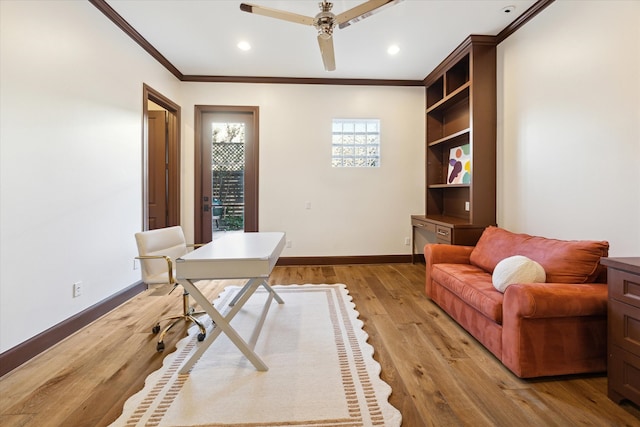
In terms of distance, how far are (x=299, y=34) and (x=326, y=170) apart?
1924mm

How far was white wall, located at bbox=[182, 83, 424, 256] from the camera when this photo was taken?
176 inches

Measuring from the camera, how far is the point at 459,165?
13.4 ft

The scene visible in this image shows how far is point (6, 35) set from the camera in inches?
73.9

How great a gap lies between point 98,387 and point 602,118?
3883 millimetres

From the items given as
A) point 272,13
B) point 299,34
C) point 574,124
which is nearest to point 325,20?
point 272,13

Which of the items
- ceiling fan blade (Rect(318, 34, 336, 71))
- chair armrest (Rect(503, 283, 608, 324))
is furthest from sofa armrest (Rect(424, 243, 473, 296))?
ceiling fan blade (Rect(318, 34, 336, 71))

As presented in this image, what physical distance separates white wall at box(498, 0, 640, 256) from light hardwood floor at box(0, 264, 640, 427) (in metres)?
1.18

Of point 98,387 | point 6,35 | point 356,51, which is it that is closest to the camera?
point 98,387

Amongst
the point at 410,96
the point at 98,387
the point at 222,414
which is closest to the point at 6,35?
the point at 98,387

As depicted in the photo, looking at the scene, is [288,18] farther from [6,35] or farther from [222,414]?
[222,414]

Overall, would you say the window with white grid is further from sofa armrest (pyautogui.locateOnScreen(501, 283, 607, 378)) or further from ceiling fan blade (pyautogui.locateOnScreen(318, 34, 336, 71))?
sofa armrest (pyautogui.locateOnScreen(501, 283, 607, 378))

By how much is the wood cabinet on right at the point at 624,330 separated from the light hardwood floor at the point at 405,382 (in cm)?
13

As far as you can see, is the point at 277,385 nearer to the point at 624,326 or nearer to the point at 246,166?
the point at 624,326

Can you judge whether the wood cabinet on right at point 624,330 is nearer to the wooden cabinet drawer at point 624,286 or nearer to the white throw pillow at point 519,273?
the wooden cabinet drawer at point 624,286
